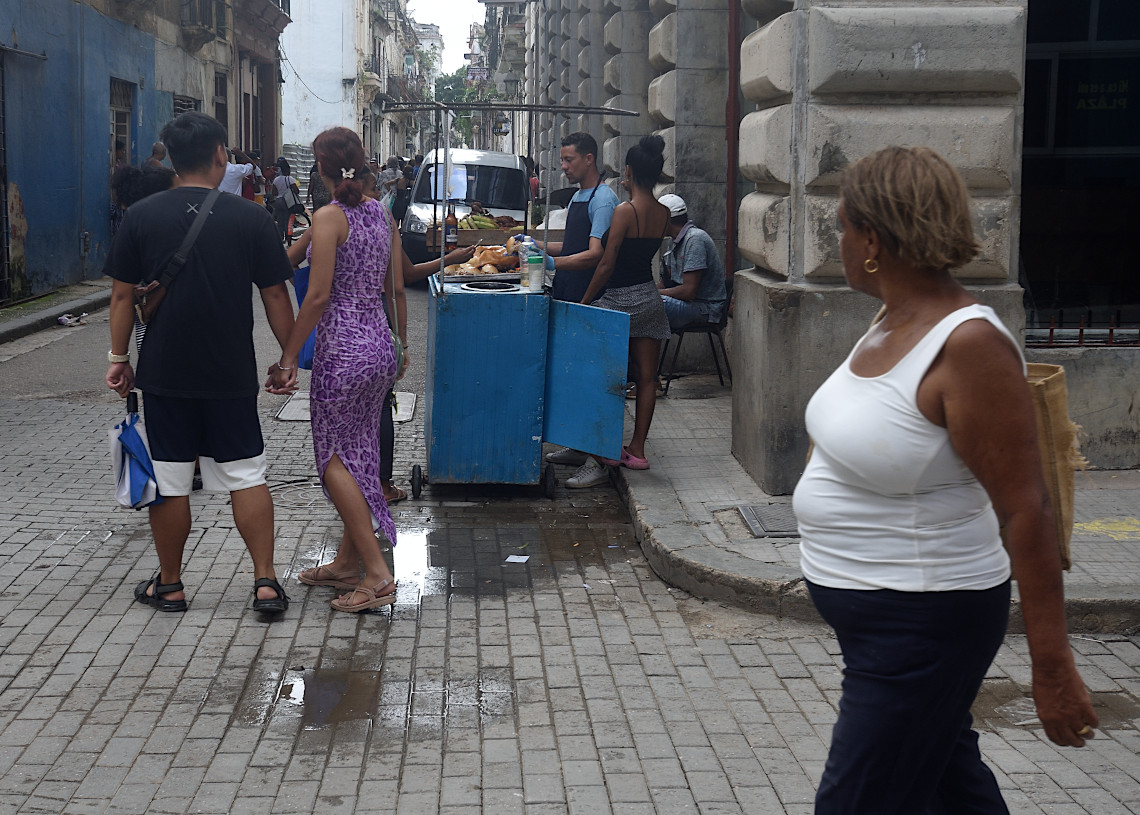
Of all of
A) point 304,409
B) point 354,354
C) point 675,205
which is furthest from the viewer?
point 304,409

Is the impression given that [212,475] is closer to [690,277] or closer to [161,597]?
[161,597]

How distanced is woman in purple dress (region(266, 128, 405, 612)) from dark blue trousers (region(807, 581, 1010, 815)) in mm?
2924

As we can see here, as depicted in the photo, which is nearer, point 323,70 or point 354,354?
point 354,354

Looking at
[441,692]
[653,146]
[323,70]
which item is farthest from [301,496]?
[323,70]

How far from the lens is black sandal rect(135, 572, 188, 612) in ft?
16.3

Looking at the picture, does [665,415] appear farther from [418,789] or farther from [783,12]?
[418,789]

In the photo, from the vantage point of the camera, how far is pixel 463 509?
6.63 metres

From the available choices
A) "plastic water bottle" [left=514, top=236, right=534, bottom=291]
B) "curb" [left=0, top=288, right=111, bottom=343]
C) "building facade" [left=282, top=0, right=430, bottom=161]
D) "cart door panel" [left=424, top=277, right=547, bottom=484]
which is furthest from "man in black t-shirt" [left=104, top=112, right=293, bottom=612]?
"building facade" [left=282, top=0, right=430, bottom=161]

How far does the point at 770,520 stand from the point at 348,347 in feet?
6.97

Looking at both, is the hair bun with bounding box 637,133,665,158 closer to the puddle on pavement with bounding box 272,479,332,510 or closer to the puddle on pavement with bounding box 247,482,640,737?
the puddle on pavement with bounding box 247,482,640,737

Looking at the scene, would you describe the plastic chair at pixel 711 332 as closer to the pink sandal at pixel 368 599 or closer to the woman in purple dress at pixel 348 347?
the woman in purple dress at pixel 348 347

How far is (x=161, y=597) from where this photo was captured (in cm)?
498

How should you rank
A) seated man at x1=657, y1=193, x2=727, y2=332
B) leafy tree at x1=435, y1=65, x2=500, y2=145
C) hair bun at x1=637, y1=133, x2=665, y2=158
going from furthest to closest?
leafy tree at x1=435, y1=65, x2=500, y2=145
seated man at x1=657, y1=193, x2=727, y2=332
hair bun at x1=637, y1=133, x2=665, y2=158

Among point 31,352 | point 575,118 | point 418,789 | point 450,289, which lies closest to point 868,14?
point 450,289
